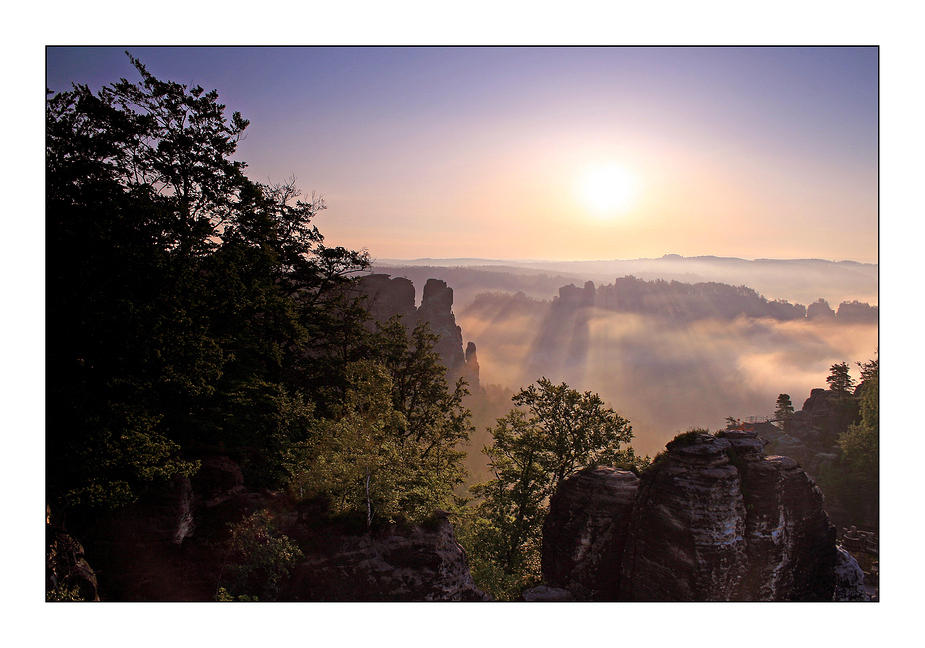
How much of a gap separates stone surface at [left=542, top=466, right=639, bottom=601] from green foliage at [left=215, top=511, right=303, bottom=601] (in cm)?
857

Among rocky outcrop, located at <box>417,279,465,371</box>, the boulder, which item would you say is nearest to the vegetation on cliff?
the boulder

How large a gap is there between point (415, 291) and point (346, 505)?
78202 millimetres

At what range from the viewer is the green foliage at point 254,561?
1038 cm

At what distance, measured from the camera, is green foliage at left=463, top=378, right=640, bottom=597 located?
1882 cm

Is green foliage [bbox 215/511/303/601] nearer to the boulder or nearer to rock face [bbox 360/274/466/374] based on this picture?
the boulder

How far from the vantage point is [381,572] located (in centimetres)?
1088

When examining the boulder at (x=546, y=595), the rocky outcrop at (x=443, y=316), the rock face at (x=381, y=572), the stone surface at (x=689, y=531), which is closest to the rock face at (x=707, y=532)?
the stone surface at (x=689, y=531)

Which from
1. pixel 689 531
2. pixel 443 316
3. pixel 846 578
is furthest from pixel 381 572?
pixel 443 316

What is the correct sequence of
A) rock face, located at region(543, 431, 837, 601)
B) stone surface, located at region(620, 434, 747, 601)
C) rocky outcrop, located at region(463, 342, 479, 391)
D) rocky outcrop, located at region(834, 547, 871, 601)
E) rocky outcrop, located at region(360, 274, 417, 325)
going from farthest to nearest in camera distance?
rocky outcrop, located at region(463, 342, 479, 391), rocky outcrop, located at region(360, 274, 417, 325), rocky outcrop, located at region(834, 547, 871, 601), rock face, located at region(543, 431, 837, 601), stone surface, located at region(620, 434, 747, 601)

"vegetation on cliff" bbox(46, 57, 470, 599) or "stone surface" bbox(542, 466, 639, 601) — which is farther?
"stone surface" bbox(542, 466, 639, 601)

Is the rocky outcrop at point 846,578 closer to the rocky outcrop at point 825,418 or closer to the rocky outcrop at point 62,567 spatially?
the rocky outcrop at point 62,567

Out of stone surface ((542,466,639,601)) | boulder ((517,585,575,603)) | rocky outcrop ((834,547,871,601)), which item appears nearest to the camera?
rocky outcrop ((834,547,871,601))

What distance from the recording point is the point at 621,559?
44.8 feet

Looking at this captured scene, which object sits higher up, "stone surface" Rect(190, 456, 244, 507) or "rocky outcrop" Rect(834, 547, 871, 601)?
"stone surface" Rect(190, 456, 244, 507)
